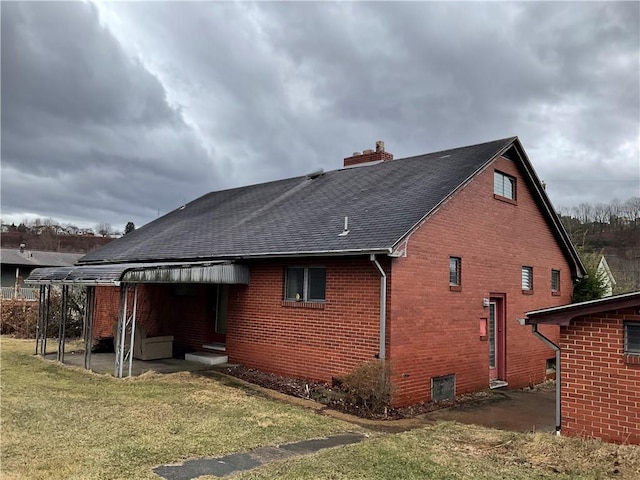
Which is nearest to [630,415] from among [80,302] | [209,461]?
[209,461]

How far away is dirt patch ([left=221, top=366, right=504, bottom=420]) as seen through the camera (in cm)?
960

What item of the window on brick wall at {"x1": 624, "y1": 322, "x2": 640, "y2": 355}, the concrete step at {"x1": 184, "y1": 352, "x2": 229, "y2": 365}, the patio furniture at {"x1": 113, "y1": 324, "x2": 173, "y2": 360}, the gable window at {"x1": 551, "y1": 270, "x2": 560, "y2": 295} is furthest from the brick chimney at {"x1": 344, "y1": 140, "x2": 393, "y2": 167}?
the window on brick wall at {"x1": 624, "y1": 322, "x2": 640, "y2": 355}

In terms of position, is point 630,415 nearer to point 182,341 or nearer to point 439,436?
point 439,436

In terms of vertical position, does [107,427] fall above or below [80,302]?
below

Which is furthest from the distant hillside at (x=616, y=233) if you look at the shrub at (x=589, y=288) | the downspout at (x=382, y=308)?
the downspout at (x=382, y=308)

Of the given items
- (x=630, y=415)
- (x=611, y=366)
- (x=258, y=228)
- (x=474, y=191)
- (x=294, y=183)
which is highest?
(x=294, y=183)

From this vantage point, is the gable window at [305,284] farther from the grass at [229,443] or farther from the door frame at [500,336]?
the door frame at [500,336]

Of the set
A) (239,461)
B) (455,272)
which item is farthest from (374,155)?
(239,461)

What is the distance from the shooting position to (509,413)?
1038 centimetres

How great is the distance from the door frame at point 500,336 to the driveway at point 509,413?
1378 millimetres

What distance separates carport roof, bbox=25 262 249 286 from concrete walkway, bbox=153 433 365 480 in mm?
5899

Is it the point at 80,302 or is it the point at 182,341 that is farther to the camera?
the point at 80,302

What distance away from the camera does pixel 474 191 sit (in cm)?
1312

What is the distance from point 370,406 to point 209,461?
4.32m
